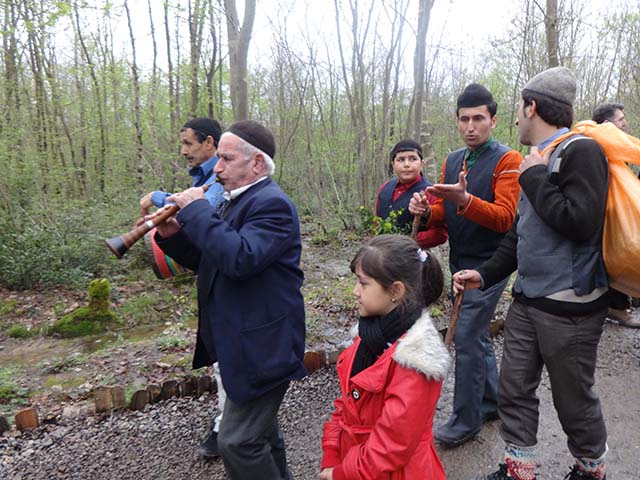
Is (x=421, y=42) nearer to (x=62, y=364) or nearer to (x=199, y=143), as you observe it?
(x=199, y=143)

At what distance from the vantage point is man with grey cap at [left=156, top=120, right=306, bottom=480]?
1917mm

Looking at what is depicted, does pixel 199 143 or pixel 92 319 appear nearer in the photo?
pixel 199 143

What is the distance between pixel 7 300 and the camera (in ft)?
23.0

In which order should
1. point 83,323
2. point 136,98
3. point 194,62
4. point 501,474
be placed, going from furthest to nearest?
point 194,62 → point 136,98 → point 83,323 → point 501,474

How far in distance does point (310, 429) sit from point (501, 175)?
2182 mm

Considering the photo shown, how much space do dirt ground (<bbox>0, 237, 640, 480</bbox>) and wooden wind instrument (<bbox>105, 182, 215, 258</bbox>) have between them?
1.54 meters

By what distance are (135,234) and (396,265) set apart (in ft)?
4.22

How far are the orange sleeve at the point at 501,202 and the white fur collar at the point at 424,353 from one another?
122 centimetres

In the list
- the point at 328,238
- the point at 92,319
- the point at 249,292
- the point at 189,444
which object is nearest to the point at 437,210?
the point at 249,292

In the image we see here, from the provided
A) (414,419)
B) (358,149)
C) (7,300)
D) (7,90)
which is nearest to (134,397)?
(414,419)

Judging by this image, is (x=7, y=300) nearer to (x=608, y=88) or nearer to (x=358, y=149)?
(x=358, y=149)

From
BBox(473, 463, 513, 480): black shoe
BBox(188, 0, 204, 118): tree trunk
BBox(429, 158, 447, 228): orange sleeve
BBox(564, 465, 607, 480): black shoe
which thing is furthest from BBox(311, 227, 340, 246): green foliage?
BBox(564, 465, 607, 480): black shoe

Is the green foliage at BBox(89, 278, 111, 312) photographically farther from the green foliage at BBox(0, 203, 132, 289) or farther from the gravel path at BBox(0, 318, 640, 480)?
the gravel path at BBox(0, 318, 640, 480)

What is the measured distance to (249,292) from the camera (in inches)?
80.1
